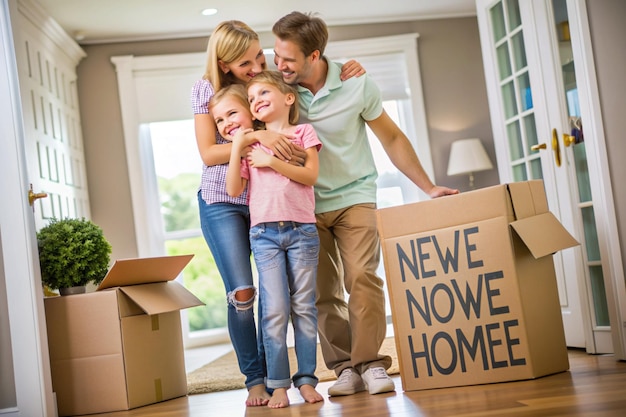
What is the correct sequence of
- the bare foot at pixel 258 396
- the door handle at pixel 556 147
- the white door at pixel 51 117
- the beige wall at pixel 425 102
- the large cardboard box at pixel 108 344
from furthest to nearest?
1. the beige wall at pixel 425 102
2. the white door at pixel 51 117
3. the door handle at pixel 556 147
4. the large cardboard box at pixel 108 344
5. the bare foot at pixel 258 396

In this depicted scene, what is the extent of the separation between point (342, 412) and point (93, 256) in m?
1.37

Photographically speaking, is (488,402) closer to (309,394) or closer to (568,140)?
(309,394)

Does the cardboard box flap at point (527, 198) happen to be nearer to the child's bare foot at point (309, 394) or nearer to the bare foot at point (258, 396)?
the child's bare foot at point (309, 394)

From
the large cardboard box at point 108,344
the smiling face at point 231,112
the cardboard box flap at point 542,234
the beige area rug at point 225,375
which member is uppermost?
the smiling face at point 231,112

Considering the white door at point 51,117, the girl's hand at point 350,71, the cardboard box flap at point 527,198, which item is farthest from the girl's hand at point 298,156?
the white door at point 51,117

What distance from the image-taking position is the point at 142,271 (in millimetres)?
2969

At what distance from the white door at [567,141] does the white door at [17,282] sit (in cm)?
194

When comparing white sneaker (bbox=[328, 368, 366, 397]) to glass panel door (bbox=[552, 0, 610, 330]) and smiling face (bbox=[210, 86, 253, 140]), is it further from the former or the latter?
glass panel door (bbox=[552, 0, 610, 330])

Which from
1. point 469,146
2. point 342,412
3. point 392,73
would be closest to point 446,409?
point 342,412

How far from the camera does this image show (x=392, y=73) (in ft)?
20.2

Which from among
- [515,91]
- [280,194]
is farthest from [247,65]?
[515,91]

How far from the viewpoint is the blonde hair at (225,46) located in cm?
248

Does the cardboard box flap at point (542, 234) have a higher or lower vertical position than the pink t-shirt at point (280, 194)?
lower

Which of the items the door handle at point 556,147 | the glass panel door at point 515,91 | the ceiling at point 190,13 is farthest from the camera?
the ceiling at point 190,13
